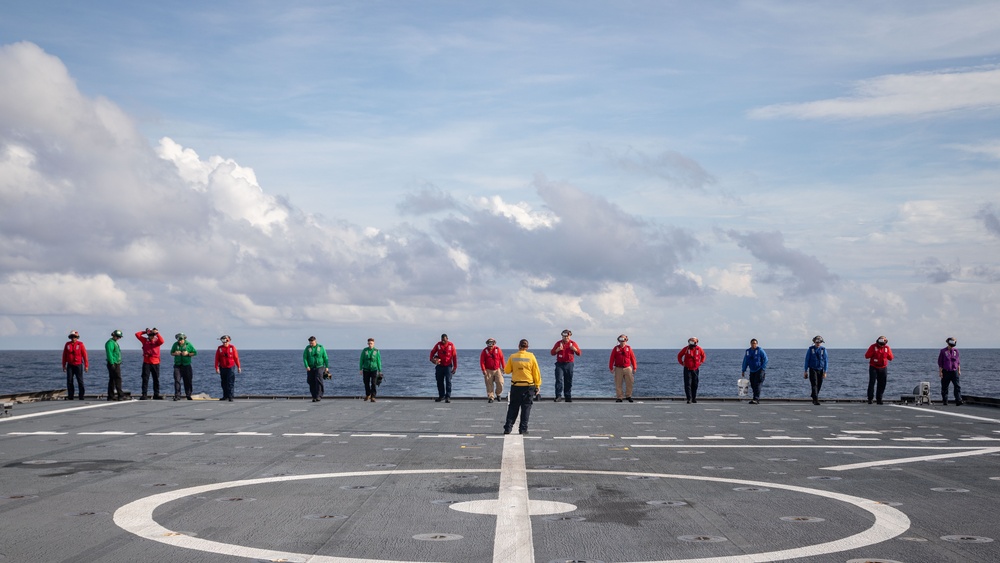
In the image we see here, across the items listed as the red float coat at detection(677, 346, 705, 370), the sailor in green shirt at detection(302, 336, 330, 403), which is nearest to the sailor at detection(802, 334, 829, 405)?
the red float coat at detection(677, 346, 705, 370)

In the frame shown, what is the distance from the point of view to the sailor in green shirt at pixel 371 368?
28.8 meters

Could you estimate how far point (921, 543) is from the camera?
8.30m

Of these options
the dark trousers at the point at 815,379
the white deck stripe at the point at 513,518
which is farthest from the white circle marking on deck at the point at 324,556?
the dark trousers at the point at 815,379

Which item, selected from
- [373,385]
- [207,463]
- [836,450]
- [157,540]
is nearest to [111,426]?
[207,463]

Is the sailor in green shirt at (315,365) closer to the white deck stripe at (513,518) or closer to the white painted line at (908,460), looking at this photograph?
the white deck stripe at (513,518)

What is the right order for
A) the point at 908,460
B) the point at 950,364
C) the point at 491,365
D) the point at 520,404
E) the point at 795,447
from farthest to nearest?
the point at 491,365 → the point at 950,364 → the point at 520,404 → the point at 795,447 → the point at 908,460

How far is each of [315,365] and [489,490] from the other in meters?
18.6

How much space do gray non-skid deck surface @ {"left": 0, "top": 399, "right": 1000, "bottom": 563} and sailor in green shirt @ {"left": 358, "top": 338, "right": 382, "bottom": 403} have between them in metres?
7.14

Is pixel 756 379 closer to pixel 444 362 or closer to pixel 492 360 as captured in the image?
pixel 492 360

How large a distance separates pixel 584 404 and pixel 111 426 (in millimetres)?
13805

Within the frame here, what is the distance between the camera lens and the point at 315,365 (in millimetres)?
29219

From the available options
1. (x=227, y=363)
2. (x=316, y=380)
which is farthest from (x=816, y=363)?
(x=227, y=363)

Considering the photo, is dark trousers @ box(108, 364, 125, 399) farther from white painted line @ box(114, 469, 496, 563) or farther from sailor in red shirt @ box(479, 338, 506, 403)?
white painted line @ box(114, 469, 496, 563)

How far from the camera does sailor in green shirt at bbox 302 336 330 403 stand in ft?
95.9
